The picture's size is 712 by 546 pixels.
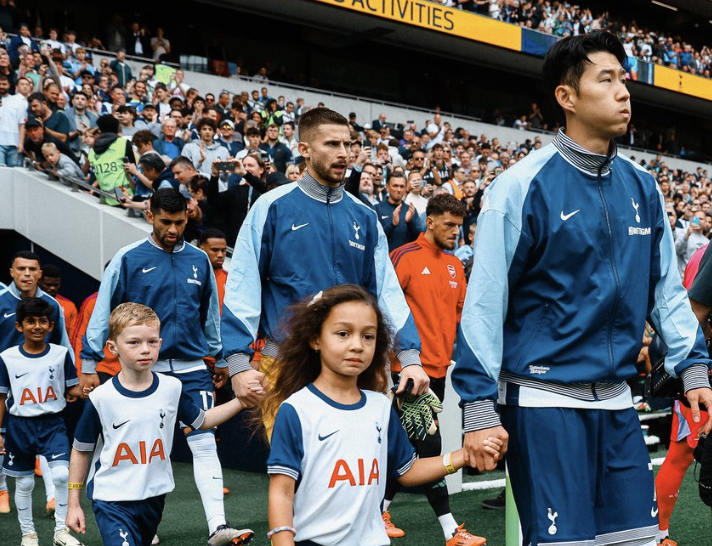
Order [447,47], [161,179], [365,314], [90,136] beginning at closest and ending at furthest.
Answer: [365,314] < [161,179] < [90,136] < [447,47]

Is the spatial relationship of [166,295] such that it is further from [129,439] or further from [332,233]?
[332,233]

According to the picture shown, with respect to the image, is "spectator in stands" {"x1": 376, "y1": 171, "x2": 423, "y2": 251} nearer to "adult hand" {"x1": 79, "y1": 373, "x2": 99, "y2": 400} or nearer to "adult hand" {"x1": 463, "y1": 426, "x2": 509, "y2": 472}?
"adult hand" {"x1": 79, "y1": 373, "x2": 99, "y2": 400}

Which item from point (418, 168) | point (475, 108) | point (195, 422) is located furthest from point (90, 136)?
point (475, 108)

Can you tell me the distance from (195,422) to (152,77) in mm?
14076

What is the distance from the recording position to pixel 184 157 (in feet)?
31.4

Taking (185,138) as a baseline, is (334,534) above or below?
below

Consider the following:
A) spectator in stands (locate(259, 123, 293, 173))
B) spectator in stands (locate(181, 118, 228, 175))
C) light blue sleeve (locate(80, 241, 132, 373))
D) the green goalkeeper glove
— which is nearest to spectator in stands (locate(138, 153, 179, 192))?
spectator in stands (locate(181, 118, 228, 175))

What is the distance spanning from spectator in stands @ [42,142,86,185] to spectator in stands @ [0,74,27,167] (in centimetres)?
64

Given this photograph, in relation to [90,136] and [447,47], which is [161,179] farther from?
[447,47]

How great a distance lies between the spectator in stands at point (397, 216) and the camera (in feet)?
30.7

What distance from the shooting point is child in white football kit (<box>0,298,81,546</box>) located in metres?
6.55

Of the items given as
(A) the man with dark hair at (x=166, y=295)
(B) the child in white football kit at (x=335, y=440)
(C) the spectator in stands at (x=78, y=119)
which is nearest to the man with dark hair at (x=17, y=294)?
(A) the man with dark hair at (x=166, y=295)

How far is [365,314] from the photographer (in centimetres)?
316

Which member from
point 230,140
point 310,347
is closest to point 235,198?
point 230,140
